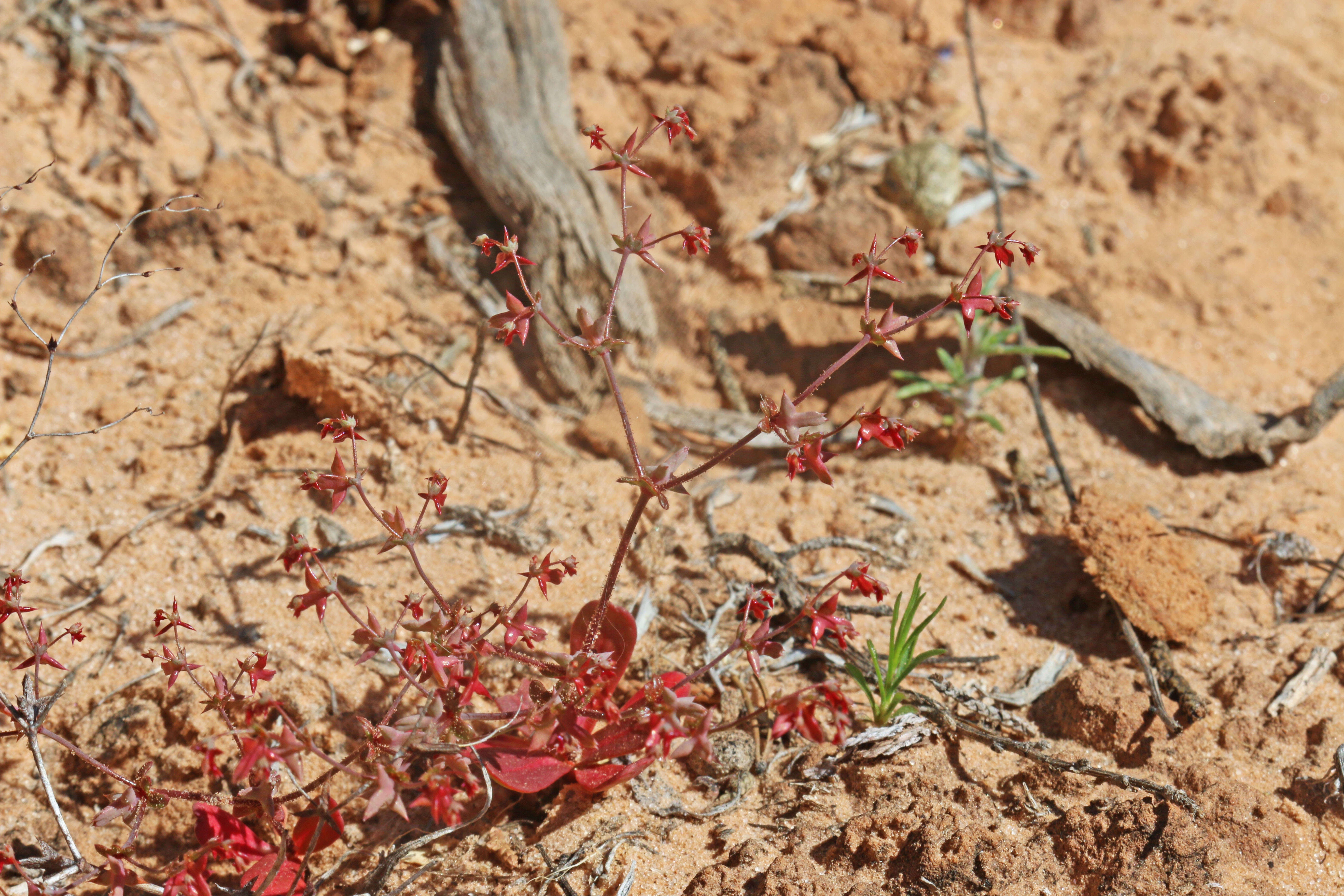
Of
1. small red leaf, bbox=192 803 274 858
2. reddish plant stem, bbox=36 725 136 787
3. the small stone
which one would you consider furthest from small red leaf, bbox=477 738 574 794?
the small stone

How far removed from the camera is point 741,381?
167 inches

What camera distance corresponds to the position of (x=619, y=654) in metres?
2.49

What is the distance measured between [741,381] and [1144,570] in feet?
6.26

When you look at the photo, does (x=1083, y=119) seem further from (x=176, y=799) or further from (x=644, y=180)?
(x=176, y=799)

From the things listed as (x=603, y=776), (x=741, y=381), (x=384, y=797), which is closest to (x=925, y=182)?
(x=741, y=381)

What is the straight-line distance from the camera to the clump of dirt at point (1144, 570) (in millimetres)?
Result: 2910

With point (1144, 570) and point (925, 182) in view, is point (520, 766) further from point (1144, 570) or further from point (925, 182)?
point (925, 182)

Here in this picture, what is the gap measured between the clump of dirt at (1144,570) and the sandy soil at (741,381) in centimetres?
8

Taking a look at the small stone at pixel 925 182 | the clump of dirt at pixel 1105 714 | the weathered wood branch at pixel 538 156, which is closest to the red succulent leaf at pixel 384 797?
the clump of dirt at pixel 1105 714

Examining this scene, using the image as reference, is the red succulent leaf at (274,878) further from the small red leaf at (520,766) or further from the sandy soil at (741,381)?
the small red leaf at (520,766)

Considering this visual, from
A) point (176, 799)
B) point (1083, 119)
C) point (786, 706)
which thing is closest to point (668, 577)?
point (786, 706)

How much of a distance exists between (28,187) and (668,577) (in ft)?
10.5

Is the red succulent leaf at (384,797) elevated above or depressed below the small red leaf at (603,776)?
above

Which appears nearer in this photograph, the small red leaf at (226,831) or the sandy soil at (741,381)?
the small red leaf at (226,831)
